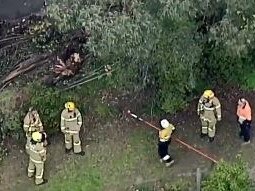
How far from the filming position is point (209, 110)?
54.8ft

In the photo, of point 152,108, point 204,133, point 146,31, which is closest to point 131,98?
point 152,108

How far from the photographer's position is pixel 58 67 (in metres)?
18.3

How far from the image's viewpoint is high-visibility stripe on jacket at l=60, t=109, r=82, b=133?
16.6 metres

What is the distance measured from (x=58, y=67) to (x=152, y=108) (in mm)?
2150

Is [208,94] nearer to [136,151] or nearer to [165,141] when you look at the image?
[165,141]

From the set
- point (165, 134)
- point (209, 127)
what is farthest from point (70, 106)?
→ point (209, 127)

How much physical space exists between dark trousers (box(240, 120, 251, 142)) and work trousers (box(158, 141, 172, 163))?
1465 mm

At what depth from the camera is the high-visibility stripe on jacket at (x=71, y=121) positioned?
16609 mm

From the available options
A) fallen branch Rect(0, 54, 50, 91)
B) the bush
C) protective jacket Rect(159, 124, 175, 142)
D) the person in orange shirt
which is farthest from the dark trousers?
fallen branch Rect(0, 54, 50, 91)

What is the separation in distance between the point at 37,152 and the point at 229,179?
3520 millimetres

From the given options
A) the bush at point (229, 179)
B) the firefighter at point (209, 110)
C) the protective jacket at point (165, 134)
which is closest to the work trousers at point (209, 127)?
the firefighter at point (209, 110)

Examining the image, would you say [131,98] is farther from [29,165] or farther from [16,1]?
[16,1]

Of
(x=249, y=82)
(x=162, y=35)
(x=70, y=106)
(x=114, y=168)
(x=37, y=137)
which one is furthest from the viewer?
(x=249, y=82)

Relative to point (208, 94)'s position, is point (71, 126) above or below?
below
